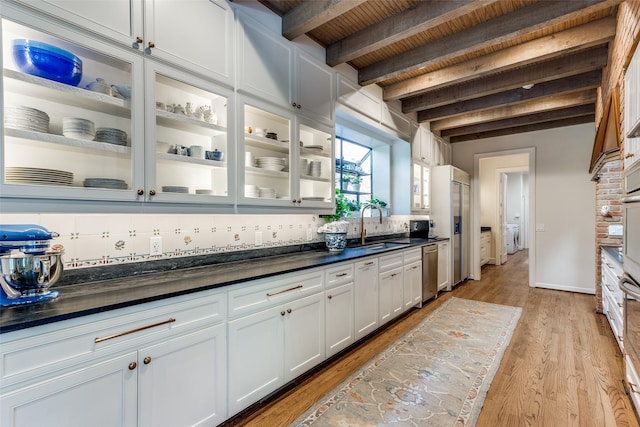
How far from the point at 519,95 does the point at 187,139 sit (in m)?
4.24

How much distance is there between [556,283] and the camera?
5.09 m

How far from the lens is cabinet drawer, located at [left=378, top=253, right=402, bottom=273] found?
10.3 feet

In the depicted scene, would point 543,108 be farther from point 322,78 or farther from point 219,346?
point 219,346

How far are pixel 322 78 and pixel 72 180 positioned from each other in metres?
2.23

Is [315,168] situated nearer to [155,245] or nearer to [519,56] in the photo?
[155,245]

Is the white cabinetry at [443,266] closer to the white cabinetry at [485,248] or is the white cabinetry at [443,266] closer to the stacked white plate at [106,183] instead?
the white cabinetry at [485,248]

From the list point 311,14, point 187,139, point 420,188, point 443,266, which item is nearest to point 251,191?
point 187,139

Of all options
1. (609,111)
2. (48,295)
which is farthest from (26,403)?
(609,111)

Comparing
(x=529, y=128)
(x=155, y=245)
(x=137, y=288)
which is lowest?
(x=137, y=288)

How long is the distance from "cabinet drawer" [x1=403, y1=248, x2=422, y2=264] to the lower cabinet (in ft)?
5.44

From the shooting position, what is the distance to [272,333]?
1983 millimetres

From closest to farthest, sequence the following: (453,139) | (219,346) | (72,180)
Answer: (72,180) < (219,346) < (453,139)

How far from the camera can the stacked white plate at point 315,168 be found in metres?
2.80

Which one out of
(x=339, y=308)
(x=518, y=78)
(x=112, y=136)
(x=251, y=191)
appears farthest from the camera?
(x=518, y=78)
